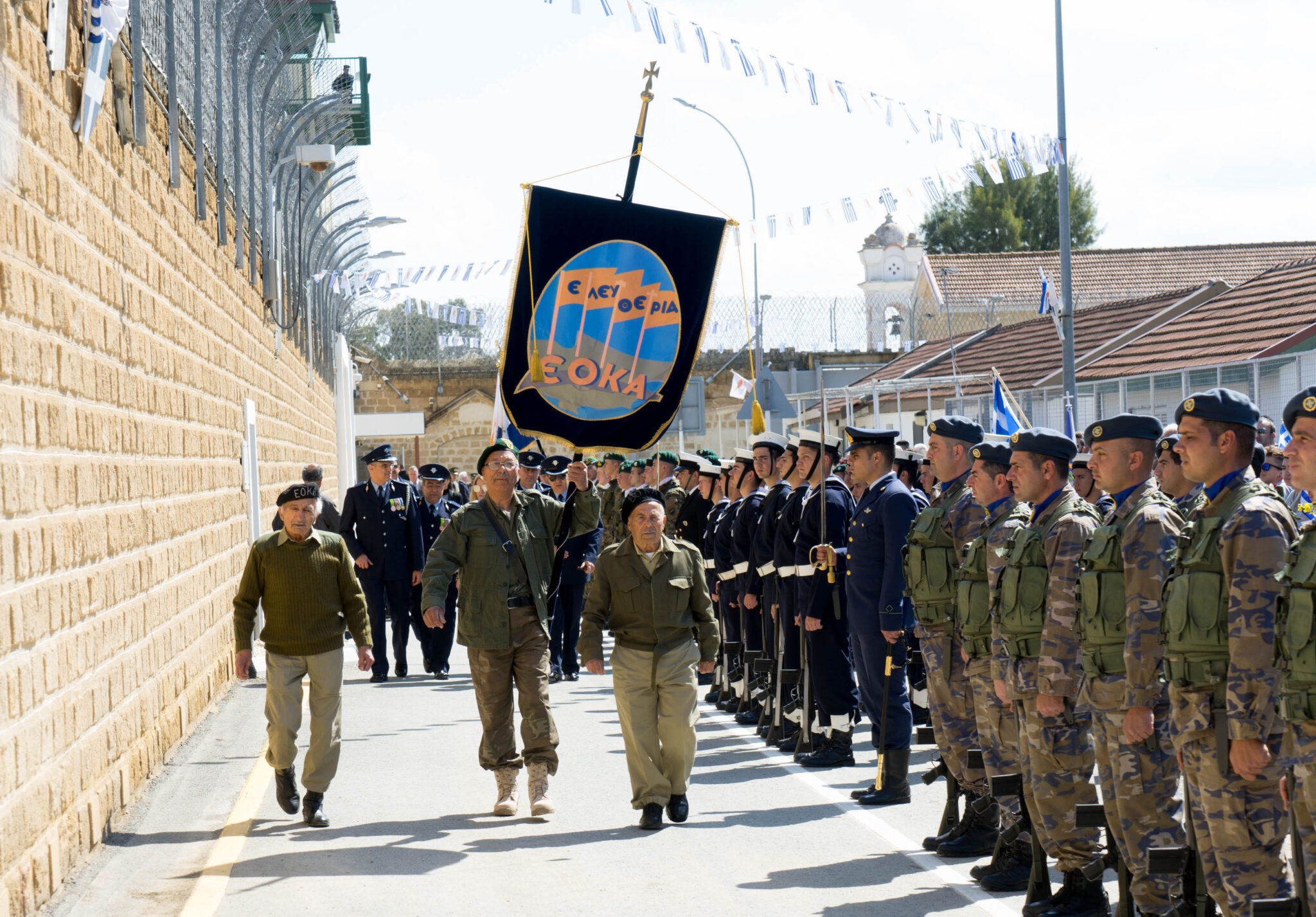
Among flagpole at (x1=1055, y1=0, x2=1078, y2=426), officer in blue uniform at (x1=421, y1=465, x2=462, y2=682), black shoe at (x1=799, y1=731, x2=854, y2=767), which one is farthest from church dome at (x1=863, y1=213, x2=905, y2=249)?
black shoe at (x1=799, y1=731, x2=854, y2=767)

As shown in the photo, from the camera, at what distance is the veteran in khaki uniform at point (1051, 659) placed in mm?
5973

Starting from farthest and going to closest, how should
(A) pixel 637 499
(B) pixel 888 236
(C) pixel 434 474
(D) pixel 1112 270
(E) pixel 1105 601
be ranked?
(B) pixel 888 236 < (D) pixel 1112 270 < (C) pixel 434 474 < (A) pixel 637 499 < (E) pixel 1105 601

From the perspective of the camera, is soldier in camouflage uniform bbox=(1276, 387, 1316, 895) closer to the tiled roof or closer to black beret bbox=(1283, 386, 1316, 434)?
black beret bbox=(1283, 386, 1316, 434)

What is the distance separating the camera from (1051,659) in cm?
600

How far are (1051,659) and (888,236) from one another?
6037 centimetres

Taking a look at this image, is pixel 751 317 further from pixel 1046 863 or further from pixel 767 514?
pixel 1046 863

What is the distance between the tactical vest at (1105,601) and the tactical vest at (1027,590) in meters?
0.47

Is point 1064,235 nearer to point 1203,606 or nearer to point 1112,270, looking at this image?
point 1203,606

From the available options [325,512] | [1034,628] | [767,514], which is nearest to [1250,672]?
[1034,628]

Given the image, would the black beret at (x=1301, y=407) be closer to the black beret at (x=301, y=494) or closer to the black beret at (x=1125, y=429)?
the black beret at (x=1125, y=429)

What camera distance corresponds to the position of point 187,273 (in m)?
11.4

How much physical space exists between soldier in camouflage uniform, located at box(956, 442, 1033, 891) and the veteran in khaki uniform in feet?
0.50

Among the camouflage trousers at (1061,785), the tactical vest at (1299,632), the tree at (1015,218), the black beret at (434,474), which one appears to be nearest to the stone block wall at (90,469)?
the black beret at (434,474)

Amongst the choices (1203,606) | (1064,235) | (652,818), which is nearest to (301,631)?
(652,818)
